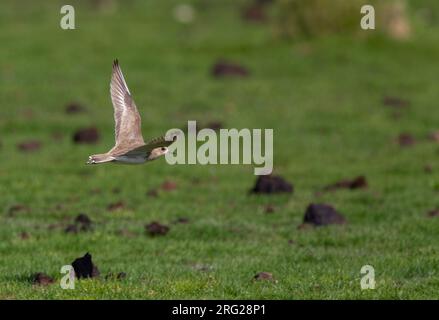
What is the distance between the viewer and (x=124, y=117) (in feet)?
48.9

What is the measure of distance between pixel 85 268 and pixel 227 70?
1943cm

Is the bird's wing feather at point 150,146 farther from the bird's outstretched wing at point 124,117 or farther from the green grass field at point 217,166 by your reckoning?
the green grass field at point 217,166

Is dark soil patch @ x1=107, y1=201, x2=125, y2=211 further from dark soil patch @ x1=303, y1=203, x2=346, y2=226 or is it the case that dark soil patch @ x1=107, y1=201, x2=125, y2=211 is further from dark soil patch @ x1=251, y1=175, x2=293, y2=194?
dark soil patch @ x1=303, y1=203, x2=346, y2=226

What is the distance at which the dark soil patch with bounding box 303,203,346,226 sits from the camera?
17891mm

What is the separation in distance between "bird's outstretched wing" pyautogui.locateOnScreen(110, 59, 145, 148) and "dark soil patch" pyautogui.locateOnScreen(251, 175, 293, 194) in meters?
6.00

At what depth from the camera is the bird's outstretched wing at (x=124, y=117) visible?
47.3ft

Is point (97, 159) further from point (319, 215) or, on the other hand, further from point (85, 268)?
point (319, 215)

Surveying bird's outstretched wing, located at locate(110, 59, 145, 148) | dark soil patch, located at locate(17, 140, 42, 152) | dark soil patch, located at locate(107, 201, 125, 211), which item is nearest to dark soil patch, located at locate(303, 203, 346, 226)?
dark soil patch, located at locate(107, 201, 125, 211)

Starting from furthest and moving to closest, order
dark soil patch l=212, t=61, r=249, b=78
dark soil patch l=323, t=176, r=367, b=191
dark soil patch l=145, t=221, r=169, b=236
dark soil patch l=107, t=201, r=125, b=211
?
dark soil patch l=212, t=61, r=249, b=78 → dark soil patch l=323, t=176, r=367, b=191 → dark soil patch l=107, t=201, r=125, b=211 → dark soil patch l=145, t=221, r=169, b=236

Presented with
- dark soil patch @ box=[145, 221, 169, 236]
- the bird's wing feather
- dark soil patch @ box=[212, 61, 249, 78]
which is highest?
dark soil patch @ box=[212, 61, 249, 78]

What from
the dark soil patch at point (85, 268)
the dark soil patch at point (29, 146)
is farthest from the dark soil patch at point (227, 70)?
the dark soil patch at point (85, 268)

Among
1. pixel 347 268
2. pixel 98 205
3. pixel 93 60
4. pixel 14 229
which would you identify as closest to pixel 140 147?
pixel 347 268

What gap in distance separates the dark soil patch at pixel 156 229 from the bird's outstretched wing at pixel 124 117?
9.39ft

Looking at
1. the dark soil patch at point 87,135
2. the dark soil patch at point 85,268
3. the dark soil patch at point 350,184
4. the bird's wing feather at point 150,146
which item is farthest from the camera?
the dark soil patch at point 87,135
